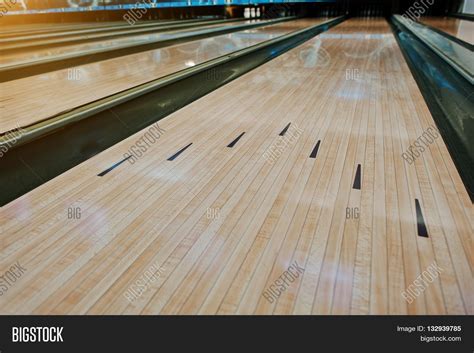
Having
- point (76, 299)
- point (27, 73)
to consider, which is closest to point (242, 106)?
point (76, 299)

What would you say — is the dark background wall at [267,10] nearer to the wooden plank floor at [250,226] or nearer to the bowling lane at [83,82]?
the bowling lane at [83,82]

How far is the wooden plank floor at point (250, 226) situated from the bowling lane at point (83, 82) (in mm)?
997

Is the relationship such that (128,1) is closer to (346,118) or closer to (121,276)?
(346,118)

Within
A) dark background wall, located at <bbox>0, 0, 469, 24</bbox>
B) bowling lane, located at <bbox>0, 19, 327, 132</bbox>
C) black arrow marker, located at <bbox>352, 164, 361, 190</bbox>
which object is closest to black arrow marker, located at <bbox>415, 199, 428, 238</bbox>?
black arrow marker, located at <bbox>352, 164, 361, 190</bbox>

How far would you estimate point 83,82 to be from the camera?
4266 millimetres

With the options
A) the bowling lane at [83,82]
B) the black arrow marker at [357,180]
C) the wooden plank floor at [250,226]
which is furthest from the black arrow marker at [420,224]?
the bowling lane at [83,82]

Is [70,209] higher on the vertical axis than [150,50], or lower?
lower

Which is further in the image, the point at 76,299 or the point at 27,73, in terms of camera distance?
the point at 27,73

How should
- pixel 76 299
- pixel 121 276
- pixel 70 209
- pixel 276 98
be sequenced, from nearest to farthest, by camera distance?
pixel 76 299
pixel 121 276
pixel 70 209
pixel 276 98

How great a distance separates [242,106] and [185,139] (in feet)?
3.47

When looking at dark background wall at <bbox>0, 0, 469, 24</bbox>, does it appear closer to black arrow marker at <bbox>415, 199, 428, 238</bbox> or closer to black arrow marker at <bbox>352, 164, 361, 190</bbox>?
black arrow marker at <bbox>352, 164, 361, 190</bbox>

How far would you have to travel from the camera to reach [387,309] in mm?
1310

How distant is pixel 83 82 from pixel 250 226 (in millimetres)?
3435
